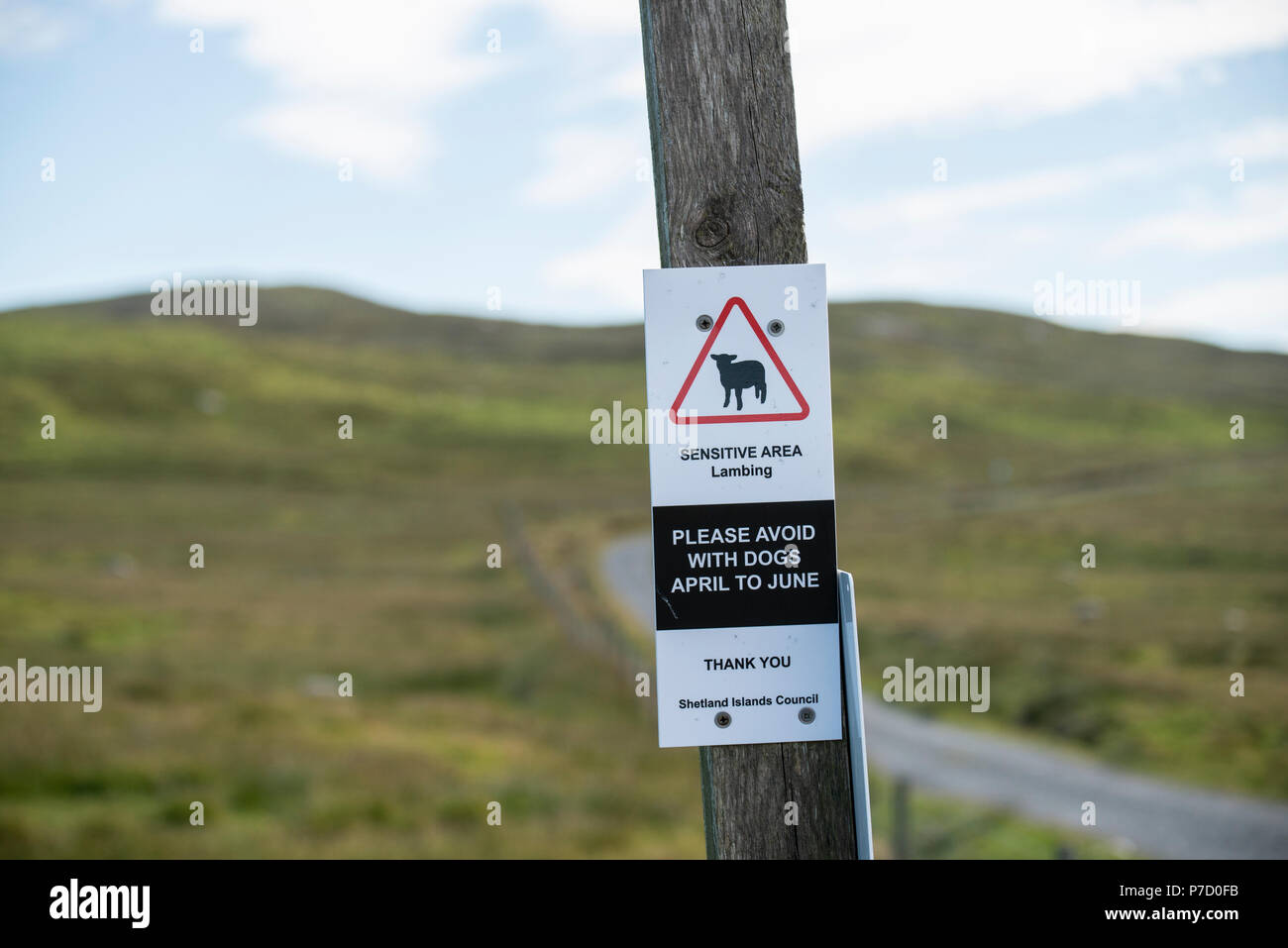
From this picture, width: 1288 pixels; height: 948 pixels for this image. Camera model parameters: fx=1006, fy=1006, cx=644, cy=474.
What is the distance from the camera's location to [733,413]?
Result: 241 centimetres

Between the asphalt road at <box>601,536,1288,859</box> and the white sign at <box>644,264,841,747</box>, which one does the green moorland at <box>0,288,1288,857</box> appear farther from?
the white sign at <box>644,264,841,747</box>

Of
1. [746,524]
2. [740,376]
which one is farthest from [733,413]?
[746,524]

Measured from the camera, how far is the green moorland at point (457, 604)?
9375 millimetres

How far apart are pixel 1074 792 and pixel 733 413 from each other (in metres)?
11.3

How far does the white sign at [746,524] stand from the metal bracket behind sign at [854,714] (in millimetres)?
37

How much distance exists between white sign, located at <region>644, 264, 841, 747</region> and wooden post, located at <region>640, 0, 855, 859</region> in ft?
0.23

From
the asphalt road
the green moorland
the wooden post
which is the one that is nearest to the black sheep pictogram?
the wooden post

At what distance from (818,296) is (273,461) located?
80.3 meters

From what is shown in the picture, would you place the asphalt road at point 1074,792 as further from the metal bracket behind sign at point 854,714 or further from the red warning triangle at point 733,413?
the red warning triangle at point 733,413

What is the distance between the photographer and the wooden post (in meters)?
2.42

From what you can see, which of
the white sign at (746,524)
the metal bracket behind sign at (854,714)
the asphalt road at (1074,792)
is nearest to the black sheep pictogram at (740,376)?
the white sign at (746,524)

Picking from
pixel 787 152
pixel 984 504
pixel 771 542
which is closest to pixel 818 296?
pixel 787 152

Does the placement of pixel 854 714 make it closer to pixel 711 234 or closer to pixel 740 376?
pixel 740 376
